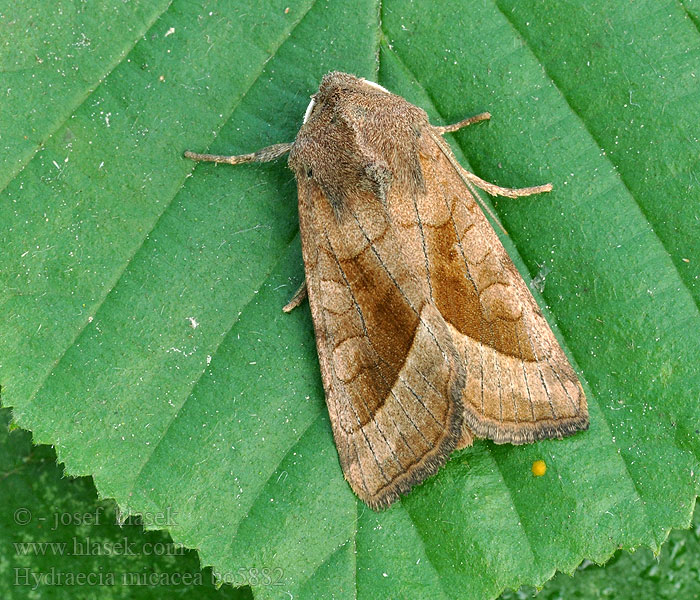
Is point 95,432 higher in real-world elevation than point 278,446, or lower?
higher

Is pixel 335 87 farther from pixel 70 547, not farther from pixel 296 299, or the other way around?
pixel 70 547

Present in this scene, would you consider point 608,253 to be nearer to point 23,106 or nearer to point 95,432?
point 95,432

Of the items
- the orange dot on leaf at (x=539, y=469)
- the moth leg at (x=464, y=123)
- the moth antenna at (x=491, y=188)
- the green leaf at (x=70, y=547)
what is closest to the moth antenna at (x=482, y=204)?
the moth antenna at (x=491, y=188)

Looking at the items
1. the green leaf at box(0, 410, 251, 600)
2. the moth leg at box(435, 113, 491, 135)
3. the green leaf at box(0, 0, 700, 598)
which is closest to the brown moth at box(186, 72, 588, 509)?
the moth leg at box(435, 113, 491, 135)

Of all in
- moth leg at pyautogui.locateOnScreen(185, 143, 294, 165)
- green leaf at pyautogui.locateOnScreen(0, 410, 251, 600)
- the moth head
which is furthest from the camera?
green leaf at pyautogui.locateOnScreen(0, 410, 251, 600)

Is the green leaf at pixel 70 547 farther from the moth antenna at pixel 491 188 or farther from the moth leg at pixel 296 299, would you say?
the moth antenna at pixel 491 188

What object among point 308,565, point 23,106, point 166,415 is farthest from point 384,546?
point 23,106

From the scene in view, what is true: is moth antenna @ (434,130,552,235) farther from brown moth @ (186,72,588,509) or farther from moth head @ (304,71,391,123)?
moth head @ (304,71,391,123)
